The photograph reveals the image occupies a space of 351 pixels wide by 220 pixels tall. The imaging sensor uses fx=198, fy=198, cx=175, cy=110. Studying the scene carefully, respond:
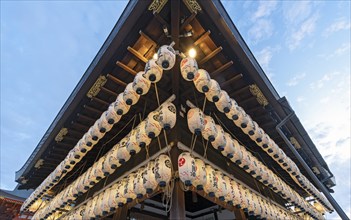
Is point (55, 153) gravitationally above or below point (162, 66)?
above

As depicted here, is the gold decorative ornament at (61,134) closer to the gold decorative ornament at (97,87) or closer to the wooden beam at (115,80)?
the gold decorative ornament at (97,87)

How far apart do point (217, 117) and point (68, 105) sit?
4.98m

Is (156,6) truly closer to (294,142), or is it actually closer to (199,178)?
(199,178)

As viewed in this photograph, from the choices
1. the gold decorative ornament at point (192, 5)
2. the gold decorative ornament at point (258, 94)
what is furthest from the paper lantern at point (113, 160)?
the gold decorative ornament at point (258, 94)

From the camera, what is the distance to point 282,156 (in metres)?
6.80

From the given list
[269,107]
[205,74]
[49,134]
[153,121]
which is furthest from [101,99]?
[269,107]

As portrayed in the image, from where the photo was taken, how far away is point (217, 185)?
15.7 feet

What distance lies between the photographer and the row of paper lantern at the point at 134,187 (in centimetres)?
426

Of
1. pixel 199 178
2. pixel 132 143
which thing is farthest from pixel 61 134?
pixel 199 178

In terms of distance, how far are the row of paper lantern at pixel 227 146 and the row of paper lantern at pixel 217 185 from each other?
580 mm

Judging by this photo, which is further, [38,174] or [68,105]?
[38,174]

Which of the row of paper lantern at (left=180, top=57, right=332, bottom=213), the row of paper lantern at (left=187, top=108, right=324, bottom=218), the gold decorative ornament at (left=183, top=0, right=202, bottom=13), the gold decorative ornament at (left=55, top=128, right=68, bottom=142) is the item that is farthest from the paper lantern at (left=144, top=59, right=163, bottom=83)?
the gold decorative ornament at (left=55, top=128, right=68, bottom=142)

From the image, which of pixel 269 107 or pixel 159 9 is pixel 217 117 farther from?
pixel 159 9

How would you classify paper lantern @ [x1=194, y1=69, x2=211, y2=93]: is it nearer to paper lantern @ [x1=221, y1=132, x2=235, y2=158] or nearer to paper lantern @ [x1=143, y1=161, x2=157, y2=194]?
paper lantern @ [x1=221, y1=132, x2=235, y2=158]
